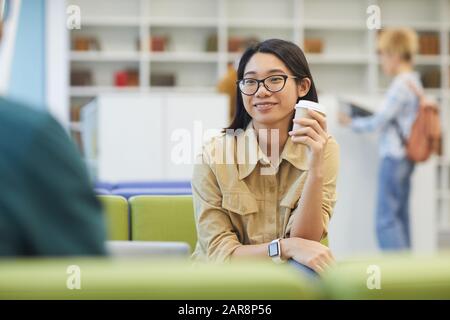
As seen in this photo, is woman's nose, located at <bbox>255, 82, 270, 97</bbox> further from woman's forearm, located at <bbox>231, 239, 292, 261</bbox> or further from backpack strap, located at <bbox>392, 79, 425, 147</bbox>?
backpack strap, located at <bbox>392, 79, 425, 147</bbox>

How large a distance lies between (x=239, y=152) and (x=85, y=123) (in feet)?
3.04

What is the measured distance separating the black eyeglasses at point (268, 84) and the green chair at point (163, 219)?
0.79 feet

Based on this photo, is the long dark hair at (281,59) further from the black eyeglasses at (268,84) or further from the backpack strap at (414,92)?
the backpack strap at (414,92)

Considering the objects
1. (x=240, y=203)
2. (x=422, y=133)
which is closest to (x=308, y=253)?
(x=240, y=203)

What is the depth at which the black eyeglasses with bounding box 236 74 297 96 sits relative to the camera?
3.65 ft

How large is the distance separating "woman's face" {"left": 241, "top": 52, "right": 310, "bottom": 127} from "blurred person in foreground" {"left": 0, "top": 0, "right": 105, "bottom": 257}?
21.0 inches

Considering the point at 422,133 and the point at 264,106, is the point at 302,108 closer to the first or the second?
the point at 264,106

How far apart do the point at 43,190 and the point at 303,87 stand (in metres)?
0.58

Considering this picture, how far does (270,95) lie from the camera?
3.66ft

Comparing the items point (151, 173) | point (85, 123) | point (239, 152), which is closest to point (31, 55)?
point (85, 123)

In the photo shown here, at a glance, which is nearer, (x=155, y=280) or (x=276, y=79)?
(x=155, y=280)
